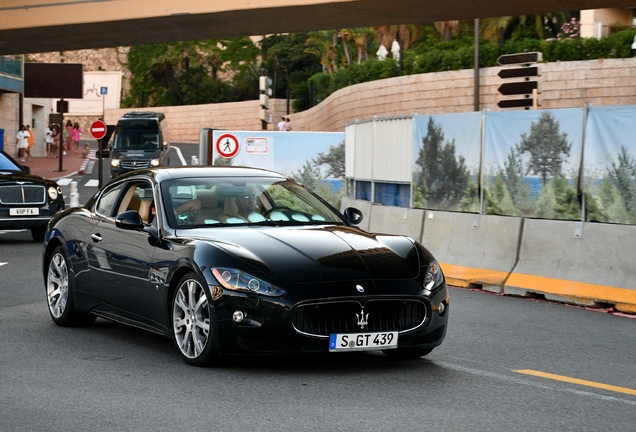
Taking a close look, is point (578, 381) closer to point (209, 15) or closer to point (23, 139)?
point (209, 15)

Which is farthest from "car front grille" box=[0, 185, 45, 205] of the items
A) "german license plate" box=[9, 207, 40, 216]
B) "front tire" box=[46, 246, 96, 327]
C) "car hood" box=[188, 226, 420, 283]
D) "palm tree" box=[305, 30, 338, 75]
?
"palm tree" box=[305, 30, 338, 75]

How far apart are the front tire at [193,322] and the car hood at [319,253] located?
12.9 inches

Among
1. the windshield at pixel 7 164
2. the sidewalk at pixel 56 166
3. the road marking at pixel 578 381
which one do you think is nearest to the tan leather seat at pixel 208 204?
the road marking at pixel 578 381

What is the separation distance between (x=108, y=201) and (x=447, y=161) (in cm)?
734

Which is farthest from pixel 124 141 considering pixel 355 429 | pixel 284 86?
pixel 284 86

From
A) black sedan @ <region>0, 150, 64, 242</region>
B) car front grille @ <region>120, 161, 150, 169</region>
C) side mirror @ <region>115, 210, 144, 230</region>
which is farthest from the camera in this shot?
car front grille @ <region>120, 161, 150, 169</region>

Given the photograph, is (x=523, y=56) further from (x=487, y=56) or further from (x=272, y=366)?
(x=487, y=56)

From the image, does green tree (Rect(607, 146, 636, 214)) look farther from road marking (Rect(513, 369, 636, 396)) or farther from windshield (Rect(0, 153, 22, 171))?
windshield (Rect(0, 153, 22, 171))

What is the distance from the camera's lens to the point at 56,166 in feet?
186

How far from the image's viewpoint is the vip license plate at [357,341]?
24.1 feet

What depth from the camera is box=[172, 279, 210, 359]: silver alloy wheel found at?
7625 millimetres

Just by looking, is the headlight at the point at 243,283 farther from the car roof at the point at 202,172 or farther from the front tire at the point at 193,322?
the car roof at the point at 202,172

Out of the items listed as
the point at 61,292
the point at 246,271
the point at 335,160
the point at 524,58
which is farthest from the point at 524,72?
the point at 246,271

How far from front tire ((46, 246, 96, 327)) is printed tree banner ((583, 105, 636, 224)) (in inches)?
236
